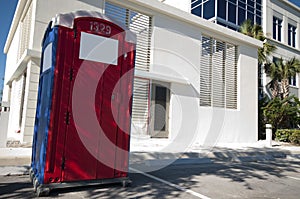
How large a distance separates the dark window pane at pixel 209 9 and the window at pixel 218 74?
4408mm

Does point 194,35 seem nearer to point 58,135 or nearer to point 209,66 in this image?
point 209,66

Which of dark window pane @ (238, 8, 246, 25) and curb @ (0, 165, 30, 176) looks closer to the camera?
curb @ (0, 165, 30, 176)

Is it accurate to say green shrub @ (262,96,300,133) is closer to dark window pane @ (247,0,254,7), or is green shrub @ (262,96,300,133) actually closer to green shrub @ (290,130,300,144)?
green shrub @ (290,130,300,144)

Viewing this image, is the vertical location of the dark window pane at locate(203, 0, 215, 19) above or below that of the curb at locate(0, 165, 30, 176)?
above

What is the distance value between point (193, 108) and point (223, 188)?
24.1 feet

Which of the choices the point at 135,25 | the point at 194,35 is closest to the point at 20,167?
the point at 135,25

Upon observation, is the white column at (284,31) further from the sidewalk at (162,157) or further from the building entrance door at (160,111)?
→ the building entrance door at (160,111)

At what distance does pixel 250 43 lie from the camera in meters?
14.4

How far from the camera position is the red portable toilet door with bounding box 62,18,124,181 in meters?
3.98

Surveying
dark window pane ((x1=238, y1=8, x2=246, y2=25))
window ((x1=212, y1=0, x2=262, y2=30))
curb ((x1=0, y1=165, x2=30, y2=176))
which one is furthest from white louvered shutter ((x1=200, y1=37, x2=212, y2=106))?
curb ((x1=0, y1=165, x2=30, y2=176))

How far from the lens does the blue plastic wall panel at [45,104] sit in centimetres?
386

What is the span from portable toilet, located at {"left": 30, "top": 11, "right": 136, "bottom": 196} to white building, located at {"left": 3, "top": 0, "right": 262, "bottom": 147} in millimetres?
5479

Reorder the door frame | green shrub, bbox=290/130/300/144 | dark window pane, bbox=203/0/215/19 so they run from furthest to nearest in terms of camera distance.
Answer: dark window pane, bbox=203/0/215/19 < green shrub, bbox=290/130/300/144 < the door frame

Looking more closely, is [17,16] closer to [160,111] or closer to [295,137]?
[160,111]
